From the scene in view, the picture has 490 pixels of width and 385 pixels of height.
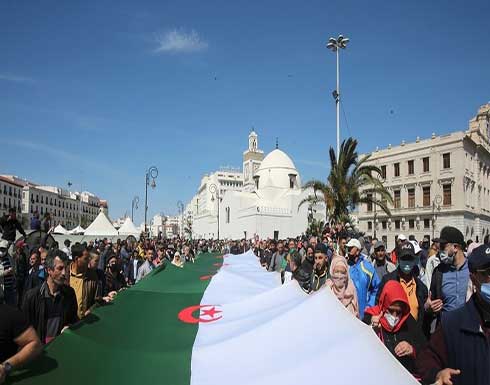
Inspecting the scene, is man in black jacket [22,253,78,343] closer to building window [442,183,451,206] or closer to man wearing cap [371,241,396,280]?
man wearing cap [371,241,396,280]

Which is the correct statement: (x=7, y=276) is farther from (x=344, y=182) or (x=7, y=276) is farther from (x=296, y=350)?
(x=344, y=182)

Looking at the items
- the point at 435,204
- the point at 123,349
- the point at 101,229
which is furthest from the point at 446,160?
the point at 123,349

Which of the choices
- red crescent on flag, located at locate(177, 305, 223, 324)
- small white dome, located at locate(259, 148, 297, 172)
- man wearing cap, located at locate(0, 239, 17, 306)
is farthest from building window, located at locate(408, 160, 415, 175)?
man wearing cap, located at locate(0, 239, 17, 306)

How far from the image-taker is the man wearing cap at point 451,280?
4453 mm

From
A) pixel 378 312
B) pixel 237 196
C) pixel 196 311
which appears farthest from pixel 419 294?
pixel 237 196

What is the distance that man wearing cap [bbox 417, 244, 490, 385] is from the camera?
85.8 inches

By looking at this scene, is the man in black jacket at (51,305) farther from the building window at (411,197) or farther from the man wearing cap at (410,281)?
the building window at (411,197)

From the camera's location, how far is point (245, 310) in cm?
487

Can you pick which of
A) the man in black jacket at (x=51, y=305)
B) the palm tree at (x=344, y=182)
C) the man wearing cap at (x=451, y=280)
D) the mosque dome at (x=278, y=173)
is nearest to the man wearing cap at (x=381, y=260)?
the man wearing cap at (x=451, y=280)

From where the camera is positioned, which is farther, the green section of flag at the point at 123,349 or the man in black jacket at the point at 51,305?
the man in black jacket at the point at 51,305

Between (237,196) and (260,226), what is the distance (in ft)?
32.3

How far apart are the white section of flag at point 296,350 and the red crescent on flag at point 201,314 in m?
0.35

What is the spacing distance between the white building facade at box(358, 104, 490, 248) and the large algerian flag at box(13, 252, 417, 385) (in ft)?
138

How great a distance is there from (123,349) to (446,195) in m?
50.2
